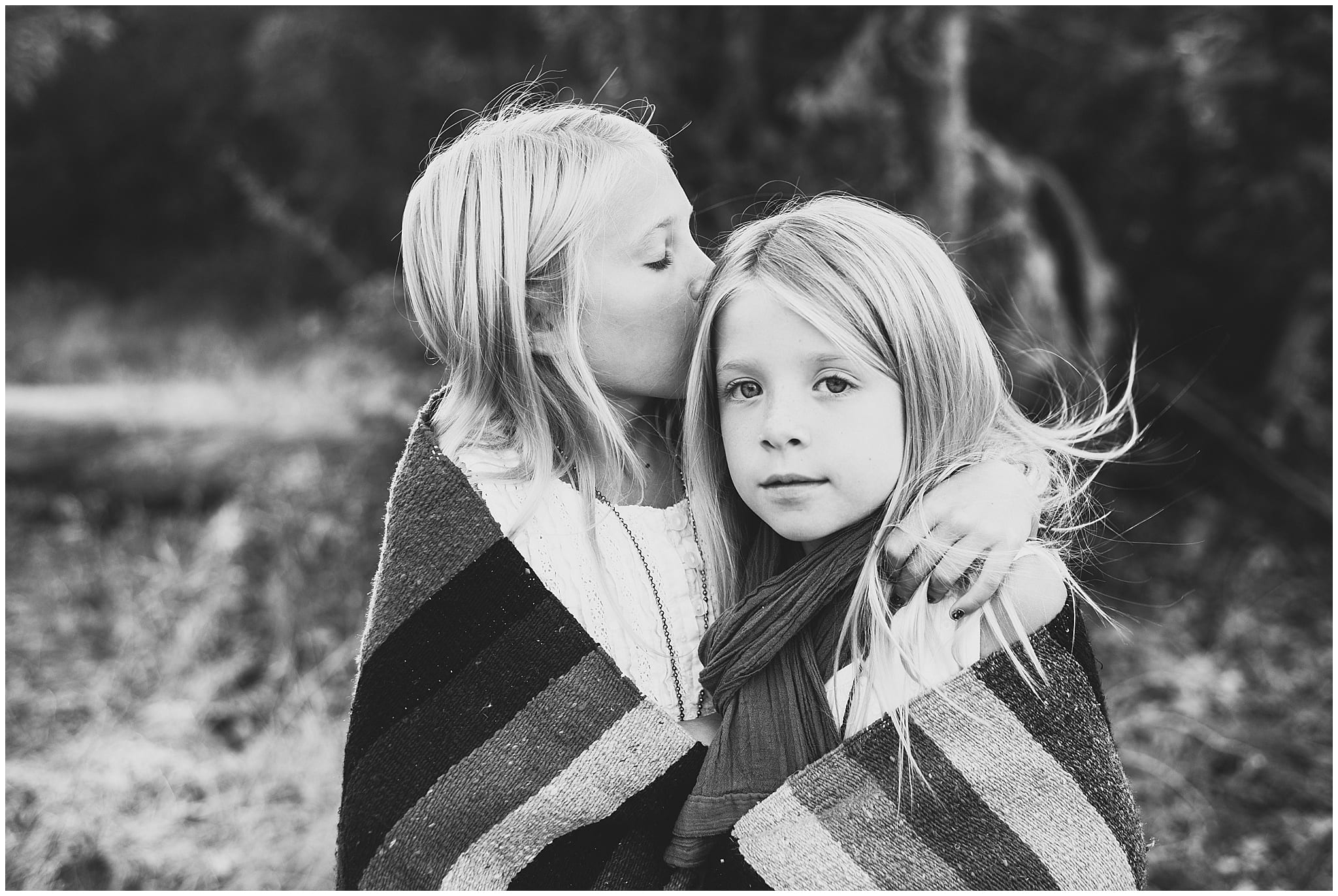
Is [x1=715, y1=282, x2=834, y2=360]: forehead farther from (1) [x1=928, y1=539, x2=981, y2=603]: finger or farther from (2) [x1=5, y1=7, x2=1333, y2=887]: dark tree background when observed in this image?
(2) [x1=5, y1=7, x2=1333, y2=887]: dark tree background

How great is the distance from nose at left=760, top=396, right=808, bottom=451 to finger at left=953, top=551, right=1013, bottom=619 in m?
0.27

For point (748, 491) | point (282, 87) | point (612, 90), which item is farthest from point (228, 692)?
point (282, 87)

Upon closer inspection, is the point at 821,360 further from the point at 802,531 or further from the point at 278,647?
the point at 278,647

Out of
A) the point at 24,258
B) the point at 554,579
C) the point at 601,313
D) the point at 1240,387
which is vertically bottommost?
the point at 1240,387

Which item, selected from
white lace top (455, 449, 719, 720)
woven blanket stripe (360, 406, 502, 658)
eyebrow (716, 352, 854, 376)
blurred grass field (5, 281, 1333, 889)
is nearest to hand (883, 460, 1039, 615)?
eyebrow (716, 352, 854, 376)

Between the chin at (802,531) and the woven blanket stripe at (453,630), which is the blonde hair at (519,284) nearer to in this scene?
the woven blanket stripe at (453,630)

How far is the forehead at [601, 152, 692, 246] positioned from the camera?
154cm

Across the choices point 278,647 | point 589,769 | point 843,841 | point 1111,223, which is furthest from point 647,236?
point 1111,223

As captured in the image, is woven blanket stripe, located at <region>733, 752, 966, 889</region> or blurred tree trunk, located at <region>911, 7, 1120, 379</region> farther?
blurred tree trunk, located at <region>911, 7, 1120, 379</region>

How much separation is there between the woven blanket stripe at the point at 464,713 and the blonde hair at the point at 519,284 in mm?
200

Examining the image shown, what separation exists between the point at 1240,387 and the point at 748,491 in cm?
427

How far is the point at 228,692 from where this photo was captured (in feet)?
12.3

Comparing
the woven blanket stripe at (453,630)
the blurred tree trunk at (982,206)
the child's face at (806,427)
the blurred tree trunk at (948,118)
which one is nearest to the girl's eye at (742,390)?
the child's face at (806,427)

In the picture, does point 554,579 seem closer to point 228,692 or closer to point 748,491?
point 748,491
